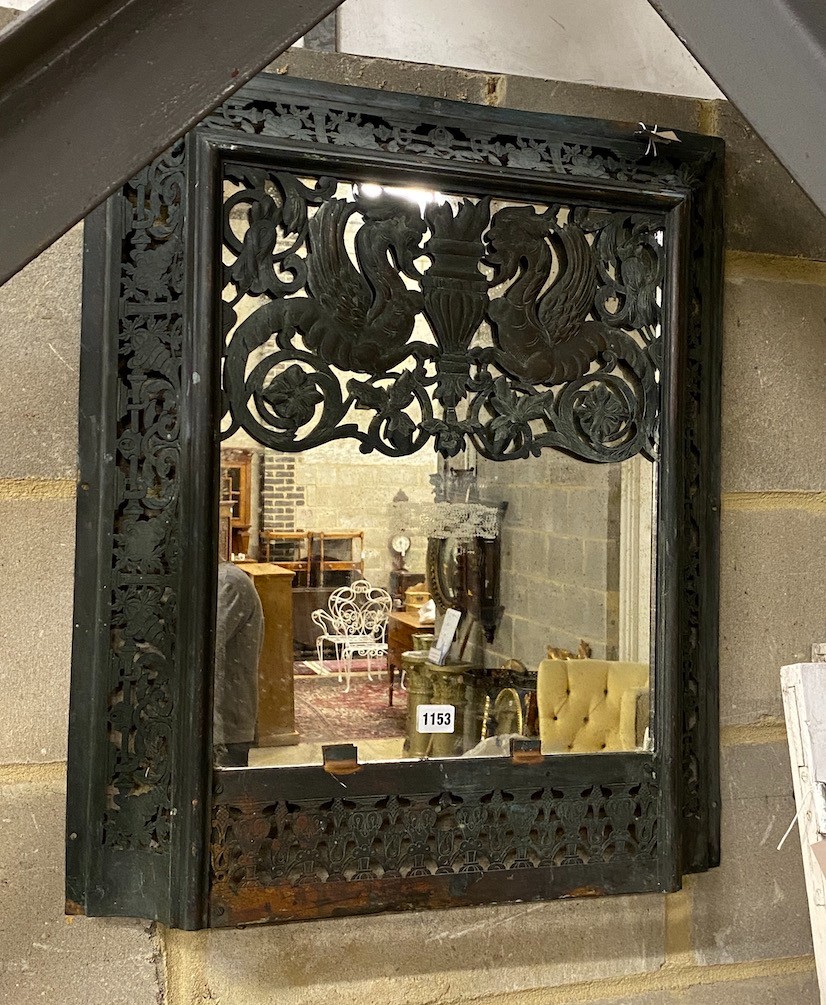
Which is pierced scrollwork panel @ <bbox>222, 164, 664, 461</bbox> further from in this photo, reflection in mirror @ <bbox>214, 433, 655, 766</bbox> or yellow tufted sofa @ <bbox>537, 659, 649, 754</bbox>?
yellow tufted sofa @ <bbox>537, 659, 649, 754</bbox>

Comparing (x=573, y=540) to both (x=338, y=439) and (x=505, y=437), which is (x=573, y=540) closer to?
(x=505, y=437)

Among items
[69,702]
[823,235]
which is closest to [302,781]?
[69,702]

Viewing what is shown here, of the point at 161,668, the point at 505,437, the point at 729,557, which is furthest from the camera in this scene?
the point at 729,557

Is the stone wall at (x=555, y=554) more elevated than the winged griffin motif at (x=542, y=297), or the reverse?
the winged griffin motif at (x=542, y=297)

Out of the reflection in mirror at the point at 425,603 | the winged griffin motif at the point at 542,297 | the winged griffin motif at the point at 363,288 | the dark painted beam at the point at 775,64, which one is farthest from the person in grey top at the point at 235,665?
the dark painted beam at the point at 775,64

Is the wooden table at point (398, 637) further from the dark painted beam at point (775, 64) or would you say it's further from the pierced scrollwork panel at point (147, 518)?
the dark painted beam at point (775, 64)

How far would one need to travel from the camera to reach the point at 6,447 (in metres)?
1.30

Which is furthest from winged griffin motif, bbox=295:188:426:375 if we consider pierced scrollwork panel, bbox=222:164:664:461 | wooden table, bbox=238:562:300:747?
wooden table, bbox=238:562:300:747

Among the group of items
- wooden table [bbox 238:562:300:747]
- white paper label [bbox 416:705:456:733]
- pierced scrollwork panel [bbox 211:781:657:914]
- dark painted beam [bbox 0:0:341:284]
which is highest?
dark painted beam [bbox 0:0:341:284]

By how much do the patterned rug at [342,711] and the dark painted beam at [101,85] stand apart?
2.77 feet

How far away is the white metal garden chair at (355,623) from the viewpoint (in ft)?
4.45

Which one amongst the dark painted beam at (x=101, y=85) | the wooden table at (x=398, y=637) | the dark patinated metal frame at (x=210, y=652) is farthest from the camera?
the wooden table at (x=398, y=637)

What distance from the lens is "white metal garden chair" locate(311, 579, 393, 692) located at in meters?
1.36

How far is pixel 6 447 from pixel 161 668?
1.16 feet
